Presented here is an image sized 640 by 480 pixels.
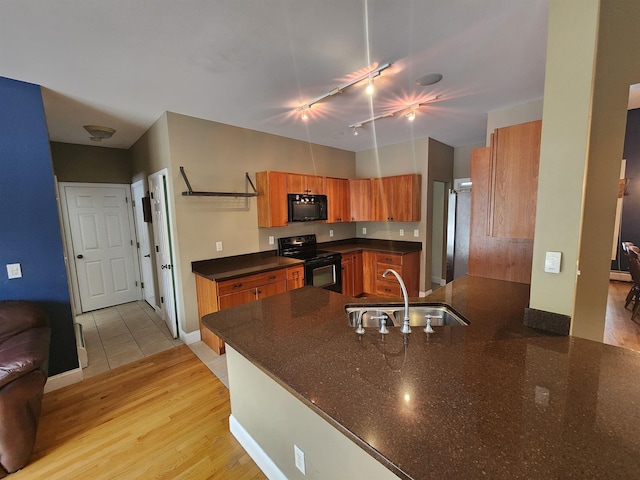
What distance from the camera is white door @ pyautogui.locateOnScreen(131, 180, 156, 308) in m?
4.26

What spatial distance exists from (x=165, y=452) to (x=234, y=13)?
278cm

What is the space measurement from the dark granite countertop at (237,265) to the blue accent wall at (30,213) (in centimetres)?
121

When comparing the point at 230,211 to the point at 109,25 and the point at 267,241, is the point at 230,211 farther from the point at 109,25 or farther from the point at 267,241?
the point at 109,25

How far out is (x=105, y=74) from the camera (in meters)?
2.18

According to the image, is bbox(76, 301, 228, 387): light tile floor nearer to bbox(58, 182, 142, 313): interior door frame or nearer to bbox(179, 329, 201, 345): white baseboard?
bbox(179, 329, 201, 345): white baseboard

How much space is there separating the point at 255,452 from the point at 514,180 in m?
2.43

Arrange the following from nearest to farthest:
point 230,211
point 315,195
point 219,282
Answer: point 219,282 < point 230,211 < point 315,195

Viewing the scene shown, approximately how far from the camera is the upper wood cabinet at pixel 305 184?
4.00 metres

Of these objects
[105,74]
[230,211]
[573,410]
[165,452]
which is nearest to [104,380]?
[165,452]

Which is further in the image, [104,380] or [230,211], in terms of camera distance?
[230,211]

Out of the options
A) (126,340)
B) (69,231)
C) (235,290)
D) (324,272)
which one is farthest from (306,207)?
(69,231)

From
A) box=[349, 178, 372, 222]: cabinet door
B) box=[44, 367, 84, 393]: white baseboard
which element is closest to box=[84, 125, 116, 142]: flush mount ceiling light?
box=[44, 367, 84, 393]: white baseboard

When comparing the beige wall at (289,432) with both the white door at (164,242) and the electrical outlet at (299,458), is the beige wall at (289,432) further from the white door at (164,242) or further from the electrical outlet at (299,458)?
the white door at (164,242)

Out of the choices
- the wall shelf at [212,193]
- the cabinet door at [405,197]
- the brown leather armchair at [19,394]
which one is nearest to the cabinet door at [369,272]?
the cabinet door at [405,197]
